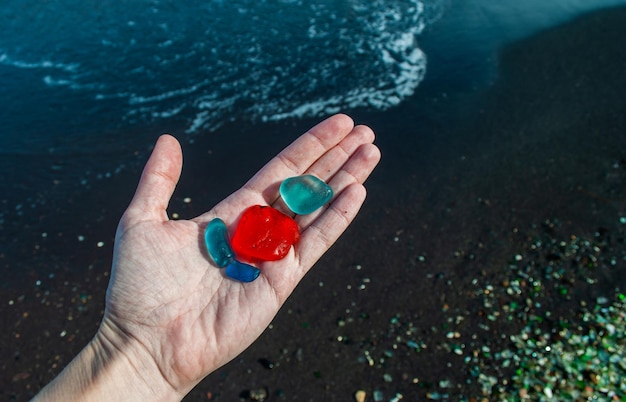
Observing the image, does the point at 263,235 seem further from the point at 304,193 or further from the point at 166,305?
the point at 166,305

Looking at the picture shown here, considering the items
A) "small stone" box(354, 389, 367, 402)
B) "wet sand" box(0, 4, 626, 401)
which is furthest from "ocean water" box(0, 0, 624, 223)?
"small stone" box(354, 389, 367, 402)

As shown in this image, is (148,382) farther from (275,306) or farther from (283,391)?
(283,391)

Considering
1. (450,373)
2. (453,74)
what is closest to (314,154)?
(450,373)

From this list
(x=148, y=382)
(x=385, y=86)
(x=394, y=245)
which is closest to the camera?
(x=148, y=382)

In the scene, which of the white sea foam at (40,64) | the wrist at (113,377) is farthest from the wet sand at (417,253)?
the white sea foam at (40,64)

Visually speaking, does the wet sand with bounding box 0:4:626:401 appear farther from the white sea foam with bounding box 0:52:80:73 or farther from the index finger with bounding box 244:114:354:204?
the white sea foam with bounding box 0:52:80:73

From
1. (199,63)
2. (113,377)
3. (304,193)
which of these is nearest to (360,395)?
(304,193)
